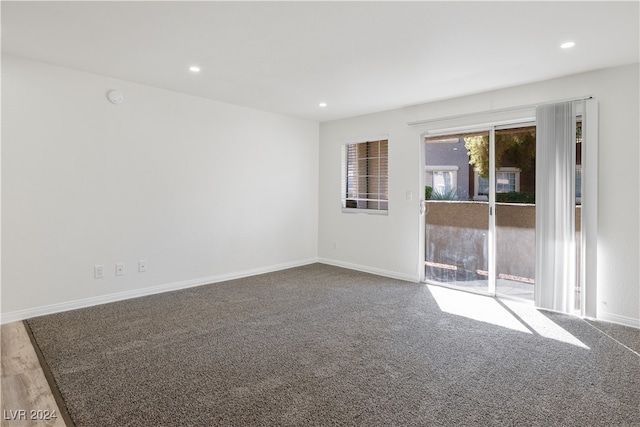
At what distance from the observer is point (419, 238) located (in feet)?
16.0

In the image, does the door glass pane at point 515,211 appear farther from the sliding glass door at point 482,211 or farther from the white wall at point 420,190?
the white wall at point 420,190

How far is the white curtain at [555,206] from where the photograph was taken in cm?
358

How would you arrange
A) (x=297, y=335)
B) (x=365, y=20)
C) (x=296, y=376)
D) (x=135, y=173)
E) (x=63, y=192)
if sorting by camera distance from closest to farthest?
(x=296, y=376)
(x=365, y=20)
(x=297, y=335)
(x=63, y=192)
(x=135, y=173)

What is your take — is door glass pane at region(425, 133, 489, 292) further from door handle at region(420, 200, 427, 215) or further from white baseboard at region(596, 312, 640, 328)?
white baseboard at region(596, 312, 640, 328)

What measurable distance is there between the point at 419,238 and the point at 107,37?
4.07 meters

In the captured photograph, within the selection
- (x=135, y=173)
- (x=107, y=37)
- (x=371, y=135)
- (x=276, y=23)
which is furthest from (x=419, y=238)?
(x=107, y=37)

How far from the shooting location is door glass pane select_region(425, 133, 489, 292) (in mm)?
4418

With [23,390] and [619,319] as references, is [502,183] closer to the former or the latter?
[619,319]

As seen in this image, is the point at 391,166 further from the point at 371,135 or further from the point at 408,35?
the point at 408,35

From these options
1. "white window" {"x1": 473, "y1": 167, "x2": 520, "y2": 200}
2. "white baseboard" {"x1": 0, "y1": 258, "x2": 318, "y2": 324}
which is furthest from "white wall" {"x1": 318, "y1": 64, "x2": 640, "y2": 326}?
"white baseboard" {"x1": 0, "y1": 258, "x2": 318, "y2": 324}

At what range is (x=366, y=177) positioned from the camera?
5.70 m

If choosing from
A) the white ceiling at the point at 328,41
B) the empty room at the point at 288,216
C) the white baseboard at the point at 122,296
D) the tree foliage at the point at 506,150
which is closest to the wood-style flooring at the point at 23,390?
the empty room at the point at 288,216

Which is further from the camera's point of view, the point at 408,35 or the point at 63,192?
the point at 63,192

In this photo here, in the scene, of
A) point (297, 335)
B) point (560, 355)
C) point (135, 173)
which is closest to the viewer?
point (560, 355)
